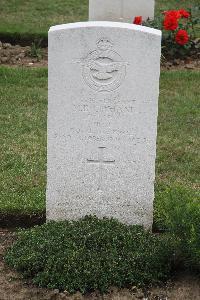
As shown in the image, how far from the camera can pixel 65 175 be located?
211 inches

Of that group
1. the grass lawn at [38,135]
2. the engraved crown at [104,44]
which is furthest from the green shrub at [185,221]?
the grass lawn at [38,135]

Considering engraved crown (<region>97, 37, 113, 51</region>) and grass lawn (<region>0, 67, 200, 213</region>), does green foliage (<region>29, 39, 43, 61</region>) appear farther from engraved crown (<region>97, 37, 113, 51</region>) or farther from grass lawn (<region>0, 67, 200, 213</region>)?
engraved crown (<region>97, 37, 113, 51</region>)

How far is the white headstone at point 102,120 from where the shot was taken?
507 centimetres

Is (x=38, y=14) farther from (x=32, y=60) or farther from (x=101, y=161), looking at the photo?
(x=101, y=161)

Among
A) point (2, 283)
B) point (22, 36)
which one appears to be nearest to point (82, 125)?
point (2, 283)

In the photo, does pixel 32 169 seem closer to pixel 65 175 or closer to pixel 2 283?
pixel 65 175

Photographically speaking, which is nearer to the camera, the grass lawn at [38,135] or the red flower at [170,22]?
the grass lawn at [38,135]

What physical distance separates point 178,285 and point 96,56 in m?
1.62

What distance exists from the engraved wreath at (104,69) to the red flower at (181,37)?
5453mm

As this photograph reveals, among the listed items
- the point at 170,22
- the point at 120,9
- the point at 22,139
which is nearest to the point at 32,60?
the point at 120,9

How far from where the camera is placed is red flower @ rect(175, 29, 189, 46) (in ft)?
34.1

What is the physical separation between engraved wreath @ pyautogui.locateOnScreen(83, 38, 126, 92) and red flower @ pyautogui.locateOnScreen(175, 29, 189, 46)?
215 inches

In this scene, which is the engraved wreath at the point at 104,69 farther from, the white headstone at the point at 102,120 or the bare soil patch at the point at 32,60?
the bare soil patch at the point at 32,60

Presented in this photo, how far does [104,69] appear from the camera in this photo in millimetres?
5129
